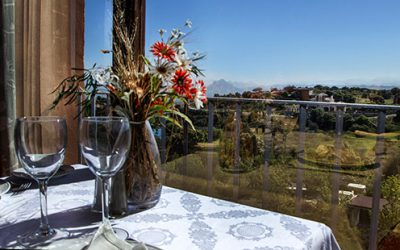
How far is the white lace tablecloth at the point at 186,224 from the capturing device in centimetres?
67

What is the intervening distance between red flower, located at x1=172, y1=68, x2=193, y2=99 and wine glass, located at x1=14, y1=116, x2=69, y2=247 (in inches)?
11.0

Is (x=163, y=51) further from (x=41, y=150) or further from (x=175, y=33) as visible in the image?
(x=41, y=150)

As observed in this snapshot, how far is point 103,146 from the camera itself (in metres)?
0.68

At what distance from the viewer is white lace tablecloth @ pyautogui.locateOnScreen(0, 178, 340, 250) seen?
67cm

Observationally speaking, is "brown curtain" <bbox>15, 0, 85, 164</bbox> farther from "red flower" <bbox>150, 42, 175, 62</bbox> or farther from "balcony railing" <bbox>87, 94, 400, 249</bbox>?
"red flower" <bbox>150, 42, 175, 62</bbox>

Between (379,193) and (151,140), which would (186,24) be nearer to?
(151,140)

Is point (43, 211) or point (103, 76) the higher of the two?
point (103, 76)

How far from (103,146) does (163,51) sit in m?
0.30

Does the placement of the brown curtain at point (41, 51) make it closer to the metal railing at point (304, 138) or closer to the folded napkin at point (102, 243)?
the metal railing at point (304, 138)

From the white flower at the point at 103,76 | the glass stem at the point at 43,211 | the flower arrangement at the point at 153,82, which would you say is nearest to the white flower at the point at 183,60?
the flower arrangement at the point at 153,82

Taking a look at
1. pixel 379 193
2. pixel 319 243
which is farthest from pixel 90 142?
pixel 379 193

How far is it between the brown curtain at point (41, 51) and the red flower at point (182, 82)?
160cm

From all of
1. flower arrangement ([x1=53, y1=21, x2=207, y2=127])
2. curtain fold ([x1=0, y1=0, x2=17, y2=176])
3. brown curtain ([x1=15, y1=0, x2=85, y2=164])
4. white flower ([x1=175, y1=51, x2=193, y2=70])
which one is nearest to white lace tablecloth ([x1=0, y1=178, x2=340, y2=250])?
flower arrangement ([x1=53, y1=21, x2=207, y2=127])

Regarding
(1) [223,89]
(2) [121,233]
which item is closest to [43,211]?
(2) [121,233]
